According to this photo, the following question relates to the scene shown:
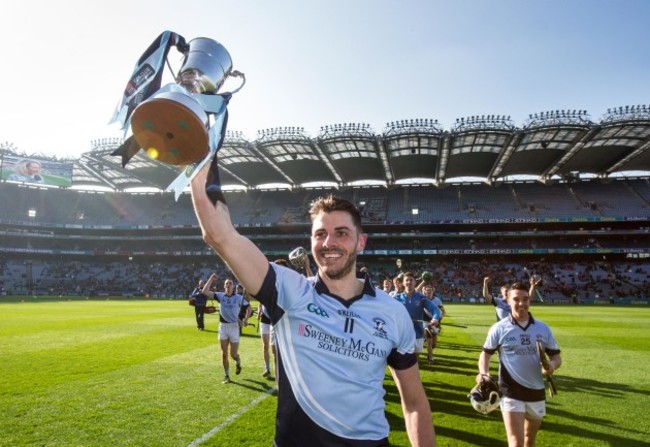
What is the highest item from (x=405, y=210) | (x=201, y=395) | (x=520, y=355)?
(x=405, y=210)

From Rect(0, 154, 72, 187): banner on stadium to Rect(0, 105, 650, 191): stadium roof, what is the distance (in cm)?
150

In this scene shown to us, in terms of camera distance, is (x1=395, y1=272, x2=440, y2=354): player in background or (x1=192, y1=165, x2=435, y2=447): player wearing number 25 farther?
(x1=395, y1=272, x2=440, y2=354): player in background

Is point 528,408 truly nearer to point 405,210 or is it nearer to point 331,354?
point 331,354

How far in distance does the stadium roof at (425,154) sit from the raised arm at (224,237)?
32.9 m

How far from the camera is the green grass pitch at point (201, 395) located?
655 centimetres

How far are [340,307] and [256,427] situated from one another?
530 cm

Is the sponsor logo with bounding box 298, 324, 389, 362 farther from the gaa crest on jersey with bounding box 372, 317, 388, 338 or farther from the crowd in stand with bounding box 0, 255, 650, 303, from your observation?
the crowd in stand with bounding box 0, 255, 650, 303

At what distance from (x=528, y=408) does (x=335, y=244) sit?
418 centimetres

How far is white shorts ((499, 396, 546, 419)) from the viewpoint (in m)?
5.14

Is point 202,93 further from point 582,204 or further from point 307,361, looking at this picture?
point 582,204

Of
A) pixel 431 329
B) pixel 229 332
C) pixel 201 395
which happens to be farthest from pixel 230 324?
pixel 431 329

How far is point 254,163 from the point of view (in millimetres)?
50531

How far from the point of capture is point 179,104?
1666 millimetres

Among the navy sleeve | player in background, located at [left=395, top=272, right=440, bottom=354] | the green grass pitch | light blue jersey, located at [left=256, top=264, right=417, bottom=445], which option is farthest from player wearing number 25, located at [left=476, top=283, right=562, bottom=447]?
player in background, located at [left=395, top=272, right=440, bottom=354]
